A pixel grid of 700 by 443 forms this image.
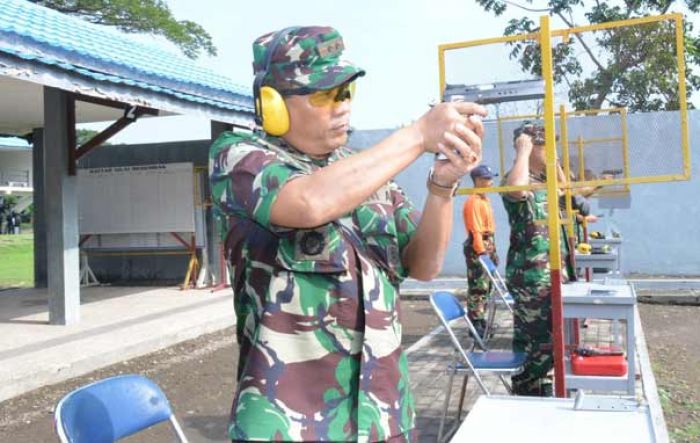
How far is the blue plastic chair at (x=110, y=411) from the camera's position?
6.73 ft

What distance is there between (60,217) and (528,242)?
548 centimetres

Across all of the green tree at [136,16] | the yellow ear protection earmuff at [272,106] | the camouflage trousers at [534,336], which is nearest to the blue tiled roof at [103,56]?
the camouflage trousers at [534,336]

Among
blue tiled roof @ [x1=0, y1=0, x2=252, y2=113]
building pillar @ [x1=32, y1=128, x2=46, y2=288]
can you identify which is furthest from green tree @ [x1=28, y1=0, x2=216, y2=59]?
blue tiled roof @ [x1=0, y1=0, x2=252, y2=113]

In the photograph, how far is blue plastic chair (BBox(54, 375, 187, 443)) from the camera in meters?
2.05

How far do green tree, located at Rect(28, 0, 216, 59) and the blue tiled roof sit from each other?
11953 mm

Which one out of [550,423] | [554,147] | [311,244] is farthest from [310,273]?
[554,147]

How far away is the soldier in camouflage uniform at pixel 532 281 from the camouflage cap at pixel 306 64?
2.92m

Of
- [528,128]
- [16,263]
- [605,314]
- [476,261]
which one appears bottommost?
[16,263]

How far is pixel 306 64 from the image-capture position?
4.69 feet

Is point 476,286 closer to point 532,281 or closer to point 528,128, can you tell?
point 532,281

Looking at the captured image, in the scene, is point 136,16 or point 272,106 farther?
point 136,16

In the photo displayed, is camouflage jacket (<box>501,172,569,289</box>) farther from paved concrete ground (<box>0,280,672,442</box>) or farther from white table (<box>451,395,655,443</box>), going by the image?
white table (<box>451,395,655,443</box>)

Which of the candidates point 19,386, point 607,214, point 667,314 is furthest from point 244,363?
point 607,214

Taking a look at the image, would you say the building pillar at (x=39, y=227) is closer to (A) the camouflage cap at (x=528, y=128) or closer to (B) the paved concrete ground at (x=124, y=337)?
(B) the paved concrete ground at (x=124, y=337)
